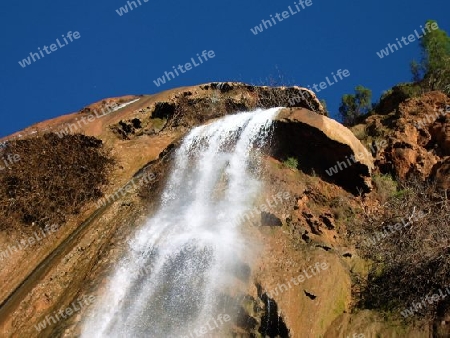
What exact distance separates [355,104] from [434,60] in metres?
7.24

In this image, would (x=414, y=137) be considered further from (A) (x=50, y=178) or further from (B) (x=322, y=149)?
(A) (x=50, y=178)

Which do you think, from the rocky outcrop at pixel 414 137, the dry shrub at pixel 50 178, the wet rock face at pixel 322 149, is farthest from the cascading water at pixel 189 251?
the rocky outcrop at pixel 414 137

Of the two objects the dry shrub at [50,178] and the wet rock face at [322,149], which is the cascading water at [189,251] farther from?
the dry shrub at [50,178]

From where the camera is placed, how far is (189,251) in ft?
38.0

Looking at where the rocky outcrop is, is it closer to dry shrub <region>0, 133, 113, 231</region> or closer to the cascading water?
the cascading water

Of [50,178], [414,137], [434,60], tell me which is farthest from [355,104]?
[50,178]

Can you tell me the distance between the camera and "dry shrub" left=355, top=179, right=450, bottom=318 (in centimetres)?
1103

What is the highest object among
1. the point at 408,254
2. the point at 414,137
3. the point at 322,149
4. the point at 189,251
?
the point at 322,149

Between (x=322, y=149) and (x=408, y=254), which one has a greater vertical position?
(x=322, y=149)

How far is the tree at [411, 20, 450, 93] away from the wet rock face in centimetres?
1101

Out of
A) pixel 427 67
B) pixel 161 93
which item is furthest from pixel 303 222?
pixel 427 67

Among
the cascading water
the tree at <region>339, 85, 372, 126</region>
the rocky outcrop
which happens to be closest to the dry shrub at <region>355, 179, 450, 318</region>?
the rocky outcrop

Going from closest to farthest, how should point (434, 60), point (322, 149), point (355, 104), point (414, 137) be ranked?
1. point (322, 149)
2. point (414, 137)
3. point (434, 60)
4. point (355, 104)

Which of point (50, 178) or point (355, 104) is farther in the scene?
point (355, 104)
